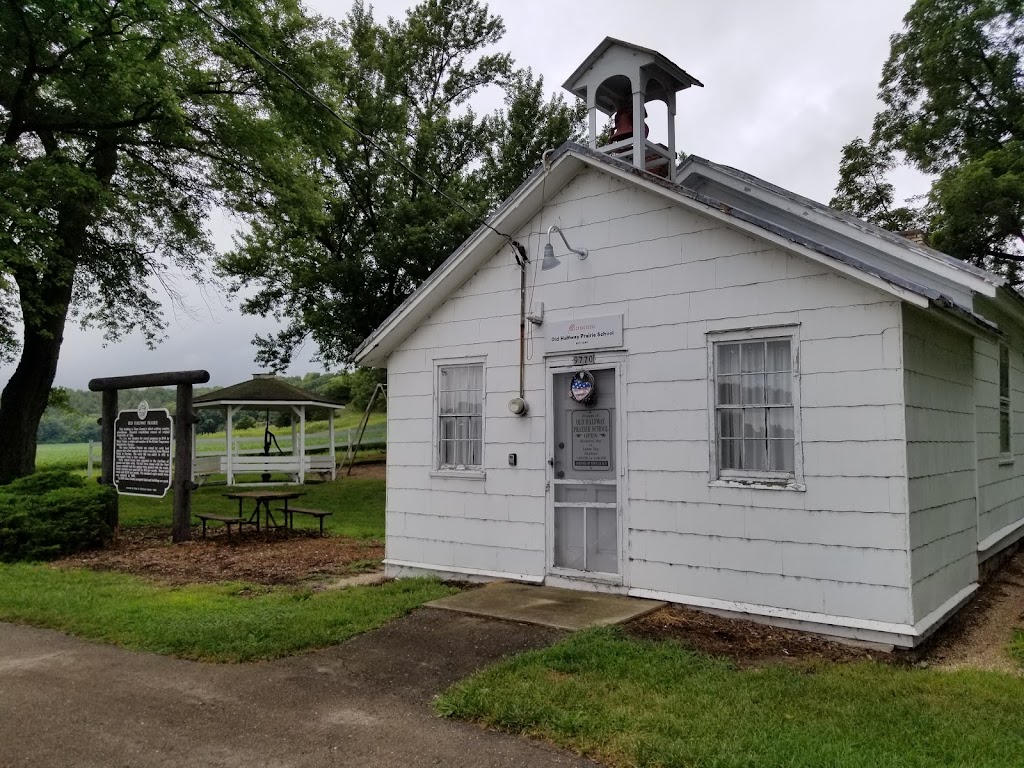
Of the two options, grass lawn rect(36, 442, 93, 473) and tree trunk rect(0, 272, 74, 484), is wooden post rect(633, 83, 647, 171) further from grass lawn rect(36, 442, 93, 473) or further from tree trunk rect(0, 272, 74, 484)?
grass lawn rect(36, 442, 93, 473)

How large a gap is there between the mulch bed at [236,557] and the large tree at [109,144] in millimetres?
6022

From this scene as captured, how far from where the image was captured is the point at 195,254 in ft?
67.7

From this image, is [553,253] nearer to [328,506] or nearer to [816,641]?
[816,641]

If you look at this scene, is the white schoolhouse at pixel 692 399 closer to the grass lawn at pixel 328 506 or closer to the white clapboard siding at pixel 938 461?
the white clapboard siding at pixel 938 461

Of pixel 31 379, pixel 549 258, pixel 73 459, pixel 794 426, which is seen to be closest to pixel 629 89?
pixel 549 258

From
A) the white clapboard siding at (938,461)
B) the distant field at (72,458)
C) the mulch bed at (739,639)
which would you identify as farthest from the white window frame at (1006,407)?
the distant field at (72,458)

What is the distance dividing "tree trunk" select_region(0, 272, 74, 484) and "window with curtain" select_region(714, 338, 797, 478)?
48.0 feet

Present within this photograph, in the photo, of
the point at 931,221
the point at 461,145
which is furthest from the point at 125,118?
the point at 931,221

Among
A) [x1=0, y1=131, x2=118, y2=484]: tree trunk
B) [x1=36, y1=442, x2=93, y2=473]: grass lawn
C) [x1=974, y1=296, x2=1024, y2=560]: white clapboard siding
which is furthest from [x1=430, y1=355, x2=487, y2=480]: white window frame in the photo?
[x1=36, y1=442, x2=93, y2=473]: grass lawn

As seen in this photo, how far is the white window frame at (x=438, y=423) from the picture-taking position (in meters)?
8.64

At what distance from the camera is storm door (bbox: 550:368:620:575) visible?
7.76 meters

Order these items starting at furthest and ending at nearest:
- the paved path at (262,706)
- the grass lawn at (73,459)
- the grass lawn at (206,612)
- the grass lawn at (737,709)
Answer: the grass lawn at (73,459) → the grass lawn at (206,612) → the paved path at (262,706) → the grass lawn at (737,709)

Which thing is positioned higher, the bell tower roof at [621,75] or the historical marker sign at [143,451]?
the bell tower roof at [621,75]

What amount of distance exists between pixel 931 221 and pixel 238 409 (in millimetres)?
22170
